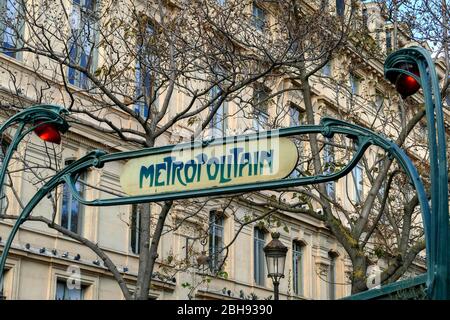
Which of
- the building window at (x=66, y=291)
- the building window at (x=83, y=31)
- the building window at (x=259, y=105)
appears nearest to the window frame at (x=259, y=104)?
the building window at (x=259, y=105)

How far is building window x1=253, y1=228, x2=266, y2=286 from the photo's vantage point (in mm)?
30344

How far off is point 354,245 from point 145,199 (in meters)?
9.85

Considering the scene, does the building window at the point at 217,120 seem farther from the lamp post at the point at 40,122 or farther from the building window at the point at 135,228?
the lamp post at the point at 40,122

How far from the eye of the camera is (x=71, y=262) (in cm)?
2288

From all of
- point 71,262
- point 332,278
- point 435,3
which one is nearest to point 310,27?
point 435,3

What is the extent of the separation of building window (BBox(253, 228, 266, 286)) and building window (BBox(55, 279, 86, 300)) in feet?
26.6

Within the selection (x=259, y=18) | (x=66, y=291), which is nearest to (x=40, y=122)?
(x=259, y=18)

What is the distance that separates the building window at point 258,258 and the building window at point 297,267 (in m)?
1.70

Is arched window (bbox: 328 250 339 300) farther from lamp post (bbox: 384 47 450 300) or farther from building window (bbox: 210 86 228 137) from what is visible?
lamp post (bbox: 384 47 450 300)

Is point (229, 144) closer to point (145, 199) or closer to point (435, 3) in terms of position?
point (145, 199)

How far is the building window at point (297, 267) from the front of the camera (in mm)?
32188

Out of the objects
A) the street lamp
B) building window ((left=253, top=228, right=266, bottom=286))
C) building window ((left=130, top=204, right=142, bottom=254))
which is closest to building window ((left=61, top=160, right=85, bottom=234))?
building window ((left=130, top=204, right=142, bottom=254))

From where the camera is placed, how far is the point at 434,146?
8.48 metres

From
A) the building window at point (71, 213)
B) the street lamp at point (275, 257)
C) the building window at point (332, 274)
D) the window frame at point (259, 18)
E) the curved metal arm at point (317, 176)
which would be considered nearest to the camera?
the curved metal arm at point (317, 176)
